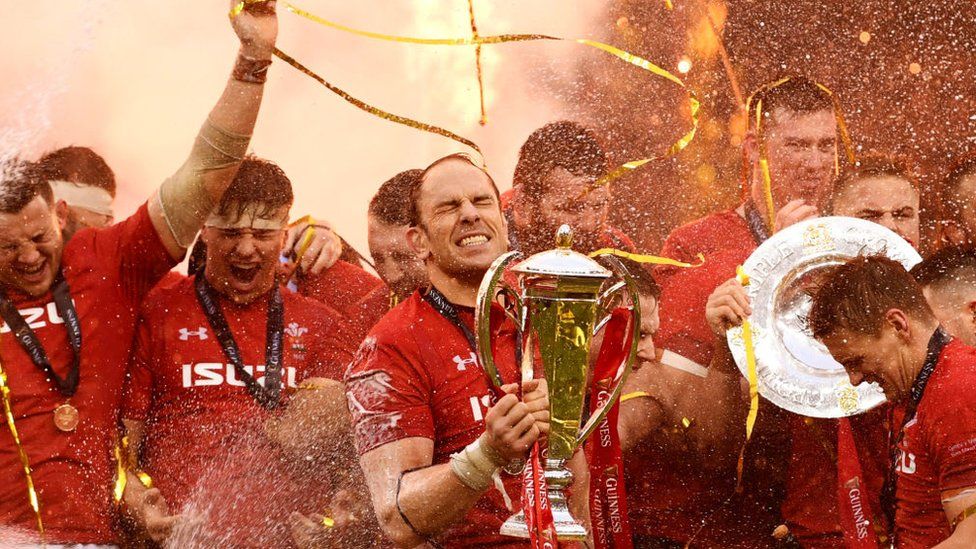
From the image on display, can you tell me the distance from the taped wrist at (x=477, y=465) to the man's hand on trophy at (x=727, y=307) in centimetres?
157

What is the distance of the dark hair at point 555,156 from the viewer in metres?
5.29

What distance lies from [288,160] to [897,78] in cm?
351

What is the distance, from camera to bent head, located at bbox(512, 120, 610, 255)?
5.21 metres

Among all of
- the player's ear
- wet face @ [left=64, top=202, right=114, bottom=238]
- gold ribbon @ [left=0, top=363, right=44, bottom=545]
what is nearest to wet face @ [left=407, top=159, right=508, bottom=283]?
the player's ear

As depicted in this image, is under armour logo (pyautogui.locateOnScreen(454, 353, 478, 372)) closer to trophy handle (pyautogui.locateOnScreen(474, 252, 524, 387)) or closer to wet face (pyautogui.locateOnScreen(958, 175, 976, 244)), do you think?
trophy handle (pyautogui.locateOnScreen(474, 252, 524, 387))

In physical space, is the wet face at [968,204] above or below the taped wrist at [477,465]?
above

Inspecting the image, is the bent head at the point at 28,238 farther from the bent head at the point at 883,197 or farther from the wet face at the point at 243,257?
the bent head at the point at 883,197

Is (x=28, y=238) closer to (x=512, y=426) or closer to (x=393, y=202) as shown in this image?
(x=393, y=202)

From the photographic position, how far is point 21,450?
15.2 feet

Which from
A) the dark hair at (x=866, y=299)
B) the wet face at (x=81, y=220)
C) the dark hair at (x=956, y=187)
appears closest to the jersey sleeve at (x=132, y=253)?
the wet face at (x=81, y=220)

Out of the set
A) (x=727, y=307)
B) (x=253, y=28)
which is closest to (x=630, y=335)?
(x=727, y=307)

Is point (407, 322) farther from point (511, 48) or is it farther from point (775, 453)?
point (511, 48)

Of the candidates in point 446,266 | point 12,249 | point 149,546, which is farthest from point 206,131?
point 149,546

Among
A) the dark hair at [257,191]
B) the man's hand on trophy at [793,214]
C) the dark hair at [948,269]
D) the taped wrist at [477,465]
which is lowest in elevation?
the taped wrist at [477,465]
